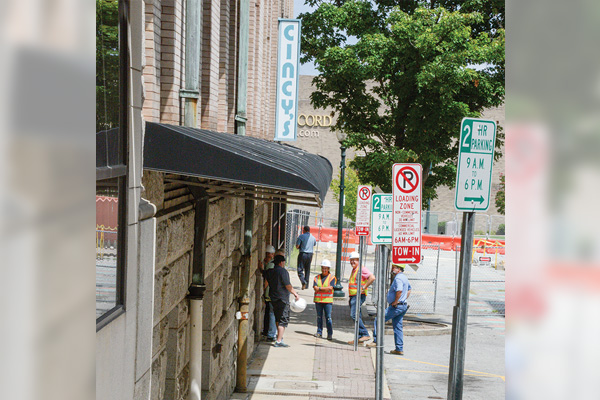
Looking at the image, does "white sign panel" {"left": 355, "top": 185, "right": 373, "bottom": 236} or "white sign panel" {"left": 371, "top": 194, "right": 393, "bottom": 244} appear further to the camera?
"white sign panel" {"left": 355, "top": 185, "right": 373, "bottom": 236}

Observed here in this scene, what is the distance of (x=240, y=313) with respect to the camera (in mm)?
12172

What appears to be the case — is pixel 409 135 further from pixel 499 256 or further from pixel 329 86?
pixel 499 256

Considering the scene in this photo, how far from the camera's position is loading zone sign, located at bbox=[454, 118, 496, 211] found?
21.8ft

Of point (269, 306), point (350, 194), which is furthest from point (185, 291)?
point (350, 194)

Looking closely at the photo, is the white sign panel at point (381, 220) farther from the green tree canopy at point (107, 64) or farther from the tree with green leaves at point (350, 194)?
the tree with green leaves at point (350, 194)

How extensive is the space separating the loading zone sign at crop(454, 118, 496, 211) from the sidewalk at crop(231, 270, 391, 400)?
6.38 metres

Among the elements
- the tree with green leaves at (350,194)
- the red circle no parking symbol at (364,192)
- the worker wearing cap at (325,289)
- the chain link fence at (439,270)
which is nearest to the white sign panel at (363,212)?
the red circle no parking symbol at (364,192)

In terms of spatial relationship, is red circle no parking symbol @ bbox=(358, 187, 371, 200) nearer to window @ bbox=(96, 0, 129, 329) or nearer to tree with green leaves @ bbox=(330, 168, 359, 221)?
window @ bbox=(96, 0, 129, 329)

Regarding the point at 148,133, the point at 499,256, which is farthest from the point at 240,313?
the point at 499,256

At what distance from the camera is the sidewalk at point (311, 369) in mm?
12398

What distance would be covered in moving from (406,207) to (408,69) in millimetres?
10520

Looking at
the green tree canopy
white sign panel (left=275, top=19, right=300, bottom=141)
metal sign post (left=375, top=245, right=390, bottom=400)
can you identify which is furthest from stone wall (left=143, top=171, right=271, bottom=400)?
white sign panel (left=275, top=19, right=300, bottom=141)

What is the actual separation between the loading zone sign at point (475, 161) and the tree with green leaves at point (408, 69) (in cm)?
1207
